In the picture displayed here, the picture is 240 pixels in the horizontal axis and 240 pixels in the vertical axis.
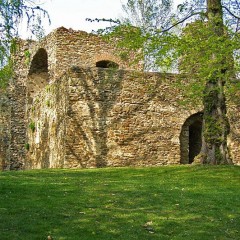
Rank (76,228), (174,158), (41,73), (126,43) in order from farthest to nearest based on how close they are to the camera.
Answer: (41,73), (174,158), (126,43), (76,228)

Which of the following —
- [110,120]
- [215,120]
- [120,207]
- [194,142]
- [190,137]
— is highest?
[110,120]

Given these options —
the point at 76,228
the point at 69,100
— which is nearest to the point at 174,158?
the point at 69,100

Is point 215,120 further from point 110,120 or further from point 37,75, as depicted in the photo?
point 37,75

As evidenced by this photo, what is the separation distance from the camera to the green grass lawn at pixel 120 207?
7.43 metres

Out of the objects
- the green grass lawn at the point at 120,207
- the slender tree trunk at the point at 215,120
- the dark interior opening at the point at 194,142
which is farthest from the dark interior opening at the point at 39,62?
the green grass lawn at the point at 120,207

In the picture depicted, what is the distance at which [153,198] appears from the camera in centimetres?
997

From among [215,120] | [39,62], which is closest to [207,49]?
[215,120]

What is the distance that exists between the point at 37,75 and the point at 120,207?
1779 centimetres

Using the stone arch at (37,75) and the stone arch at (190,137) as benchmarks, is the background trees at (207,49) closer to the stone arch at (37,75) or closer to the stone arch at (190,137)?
the stone arch at (190,137)

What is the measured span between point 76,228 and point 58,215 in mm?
851

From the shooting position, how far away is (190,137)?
69.1 ft

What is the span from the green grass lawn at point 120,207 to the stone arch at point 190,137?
17.9ft

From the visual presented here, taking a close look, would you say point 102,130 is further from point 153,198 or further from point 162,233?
point 162,233

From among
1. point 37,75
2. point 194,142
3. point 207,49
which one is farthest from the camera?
point 37,75
